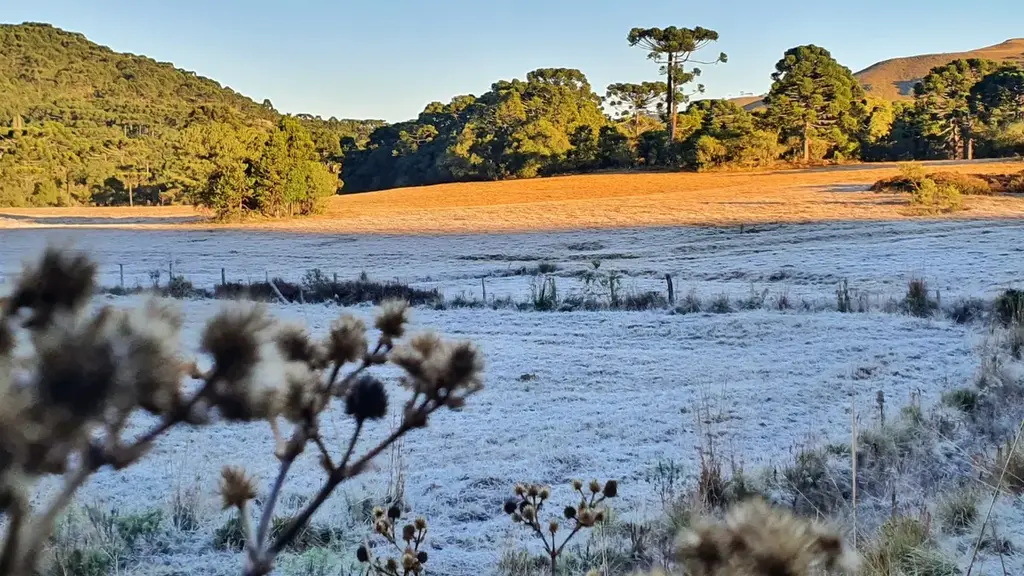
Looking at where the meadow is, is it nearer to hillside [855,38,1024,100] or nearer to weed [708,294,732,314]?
weed [708,294,732,314]

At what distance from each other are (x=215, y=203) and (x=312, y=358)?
3526 cm

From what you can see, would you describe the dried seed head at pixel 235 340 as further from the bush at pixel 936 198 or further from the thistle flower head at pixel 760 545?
the bush at pixel 936 198

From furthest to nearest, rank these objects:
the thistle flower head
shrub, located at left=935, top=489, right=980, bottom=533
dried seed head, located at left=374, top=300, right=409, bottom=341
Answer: shrub, located at left=935, top=489, right=980, bottom=533 < dried seed head, located at left=374, top=300, right=409, bottom=341 < the thistle flower head

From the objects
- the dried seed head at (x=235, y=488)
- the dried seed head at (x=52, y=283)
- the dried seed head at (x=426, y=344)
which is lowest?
the dried seed head at (x=235, y=488)

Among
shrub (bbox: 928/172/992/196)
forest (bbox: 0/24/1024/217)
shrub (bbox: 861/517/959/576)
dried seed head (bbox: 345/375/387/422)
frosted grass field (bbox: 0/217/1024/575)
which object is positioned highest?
forest (bbox: 0/24/1024/217)

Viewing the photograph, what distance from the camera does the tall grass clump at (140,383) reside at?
1.19 feet

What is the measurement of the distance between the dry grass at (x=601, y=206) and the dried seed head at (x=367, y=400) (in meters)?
25.9

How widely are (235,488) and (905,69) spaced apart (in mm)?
128720

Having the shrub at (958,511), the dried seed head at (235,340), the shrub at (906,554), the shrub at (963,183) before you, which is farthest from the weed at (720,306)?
the shrub at (963,183)

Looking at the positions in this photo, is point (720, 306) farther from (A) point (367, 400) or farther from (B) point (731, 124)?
(B) point (731, 124)

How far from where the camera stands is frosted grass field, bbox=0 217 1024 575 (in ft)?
12.6

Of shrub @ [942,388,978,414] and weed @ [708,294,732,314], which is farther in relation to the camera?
weed @ [708,294,732,314]

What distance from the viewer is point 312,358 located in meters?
0.66

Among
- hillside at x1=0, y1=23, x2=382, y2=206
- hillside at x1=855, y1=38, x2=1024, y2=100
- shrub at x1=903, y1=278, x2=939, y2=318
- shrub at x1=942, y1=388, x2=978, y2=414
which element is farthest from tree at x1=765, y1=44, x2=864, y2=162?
hillside at x1=855, y1=38, x2=1024, y2=100
